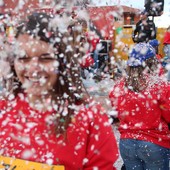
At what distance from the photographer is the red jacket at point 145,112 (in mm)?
2859

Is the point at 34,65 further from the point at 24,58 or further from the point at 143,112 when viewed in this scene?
the point at 143,112

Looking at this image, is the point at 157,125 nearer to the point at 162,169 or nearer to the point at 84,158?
the point at 162,169

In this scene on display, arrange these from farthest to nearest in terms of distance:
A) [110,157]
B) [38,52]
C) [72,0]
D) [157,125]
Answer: [157,125] < [72,0] < [110,157] < [38,52]

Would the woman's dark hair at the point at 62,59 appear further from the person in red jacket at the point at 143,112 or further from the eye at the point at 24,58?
the person in red jacket at the point at 143,112

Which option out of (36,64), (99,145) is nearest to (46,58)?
(36,64)

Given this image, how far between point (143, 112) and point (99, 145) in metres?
1.27

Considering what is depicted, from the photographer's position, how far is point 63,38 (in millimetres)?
1614

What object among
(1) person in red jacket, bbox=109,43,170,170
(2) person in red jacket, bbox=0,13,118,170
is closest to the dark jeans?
(1) person in red jacket, bbox=109,43,170,170

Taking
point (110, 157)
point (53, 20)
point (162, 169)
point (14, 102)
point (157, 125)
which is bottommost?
point (162, 169)

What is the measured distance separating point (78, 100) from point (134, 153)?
144 centimetres

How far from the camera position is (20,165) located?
1635 mm

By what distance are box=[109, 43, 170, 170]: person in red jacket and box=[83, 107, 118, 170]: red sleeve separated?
1217 mm

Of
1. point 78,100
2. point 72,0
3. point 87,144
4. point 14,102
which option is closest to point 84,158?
point 87,144

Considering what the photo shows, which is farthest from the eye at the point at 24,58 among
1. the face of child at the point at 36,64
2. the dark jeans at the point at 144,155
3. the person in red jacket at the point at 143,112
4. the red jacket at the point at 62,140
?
the dark jeans at the point at 144,155
